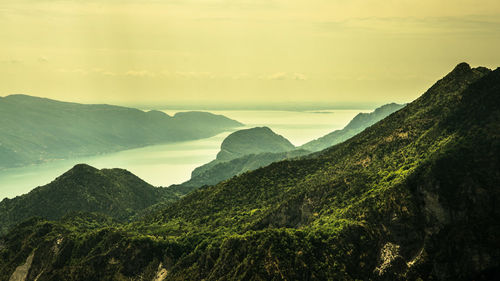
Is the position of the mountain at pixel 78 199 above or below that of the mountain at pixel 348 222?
below

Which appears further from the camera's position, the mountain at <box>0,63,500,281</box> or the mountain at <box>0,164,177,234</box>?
the mountain at <box>0,164,177,234</box>

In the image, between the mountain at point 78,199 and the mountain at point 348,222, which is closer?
the mountain at point 348,222

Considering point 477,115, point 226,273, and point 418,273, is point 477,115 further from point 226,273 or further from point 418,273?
point 226,273

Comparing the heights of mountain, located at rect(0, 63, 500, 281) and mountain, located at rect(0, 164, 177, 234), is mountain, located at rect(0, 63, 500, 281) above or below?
above

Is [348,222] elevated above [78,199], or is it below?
above
